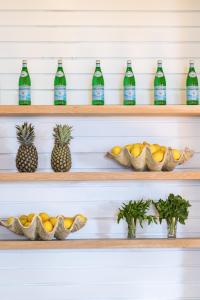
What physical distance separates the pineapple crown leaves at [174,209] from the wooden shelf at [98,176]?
0.12 meters

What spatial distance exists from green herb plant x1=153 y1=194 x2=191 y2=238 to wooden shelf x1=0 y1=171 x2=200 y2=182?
12cm

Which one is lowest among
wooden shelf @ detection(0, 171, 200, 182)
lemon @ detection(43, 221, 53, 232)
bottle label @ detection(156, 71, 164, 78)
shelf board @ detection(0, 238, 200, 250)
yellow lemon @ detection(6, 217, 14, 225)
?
shelf board @ detection(0, 238, 200, 250)

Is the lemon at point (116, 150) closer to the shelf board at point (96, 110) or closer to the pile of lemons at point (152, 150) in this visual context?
the pile of lemons at point (152, 150)

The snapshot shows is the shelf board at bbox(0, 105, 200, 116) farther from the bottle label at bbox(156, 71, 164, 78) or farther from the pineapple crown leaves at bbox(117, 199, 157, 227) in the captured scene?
the pineapple crown leaves at bbox(117, 199, 157, 227)

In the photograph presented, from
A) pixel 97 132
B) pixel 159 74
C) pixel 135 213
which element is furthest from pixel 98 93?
pixel 135 213

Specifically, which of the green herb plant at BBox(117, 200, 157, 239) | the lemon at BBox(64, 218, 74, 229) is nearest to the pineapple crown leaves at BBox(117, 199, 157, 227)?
the green herb plant at BBox(117, 200, 157, 239)

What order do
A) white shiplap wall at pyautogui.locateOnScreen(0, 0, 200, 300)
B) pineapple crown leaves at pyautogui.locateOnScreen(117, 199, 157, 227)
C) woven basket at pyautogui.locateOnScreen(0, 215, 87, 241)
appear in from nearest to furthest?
1. woven basket at pyautogui.locateOnScreen(0, 215, 87, 241)
2. pineapple crown leaves at pyautogui.locateOnScreen(117, 199, 157, 227)
3. white shiplap wall at pyautogui.locateOnScreen(0, 0, 200, 300)

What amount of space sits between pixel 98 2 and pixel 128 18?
0.54 ft

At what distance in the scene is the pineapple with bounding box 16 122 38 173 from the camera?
273 cm

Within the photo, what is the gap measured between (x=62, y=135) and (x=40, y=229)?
0.43 meters

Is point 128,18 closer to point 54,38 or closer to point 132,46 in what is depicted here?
point 132,46

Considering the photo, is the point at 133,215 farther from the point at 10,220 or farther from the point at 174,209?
the point at 10,220

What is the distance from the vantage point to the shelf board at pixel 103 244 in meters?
2.70

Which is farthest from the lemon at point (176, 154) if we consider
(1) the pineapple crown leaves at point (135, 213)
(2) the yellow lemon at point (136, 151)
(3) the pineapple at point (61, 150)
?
(3) the pineapple at point (61, 150)
